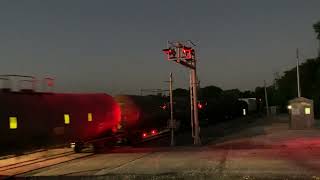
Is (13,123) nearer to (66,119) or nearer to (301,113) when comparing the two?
(66,119)

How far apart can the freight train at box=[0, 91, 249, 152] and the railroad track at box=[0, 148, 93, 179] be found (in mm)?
839

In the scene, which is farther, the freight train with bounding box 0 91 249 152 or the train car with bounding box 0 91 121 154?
the freight train with bounding box 0 91 249 152

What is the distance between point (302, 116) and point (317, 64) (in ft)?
103

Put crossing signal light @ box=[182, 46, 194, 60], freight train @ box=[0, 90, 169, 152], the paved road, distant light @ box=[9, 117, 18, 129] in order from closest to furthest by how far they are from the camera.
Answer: the paved road
distant light @ box=[9, 117, 18, 129]
freight train @ box=[0, 90, 169, 152]
crossing signal light @ box=[182, 46, 194, 60]

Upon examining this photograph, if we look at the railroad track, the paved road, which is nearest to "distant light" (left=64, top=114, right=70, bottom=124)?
the railroad track

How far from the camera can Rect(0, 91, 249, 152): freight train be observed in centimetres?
2178

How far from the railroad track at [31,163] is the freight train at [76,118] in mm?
839

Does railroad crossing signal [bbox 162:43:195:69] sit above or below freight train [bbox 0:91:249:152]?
above

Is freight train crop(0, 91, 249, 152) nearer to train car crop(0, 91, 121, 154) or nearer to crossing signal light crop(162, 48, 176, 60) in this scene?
train car crop(0, 91, 121, 154)

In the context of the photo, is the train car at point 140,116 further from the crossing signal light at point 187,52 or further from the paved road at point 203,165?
the paved road at point 203,165

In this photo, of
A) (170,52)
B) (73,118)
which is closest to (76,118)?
(73,118)

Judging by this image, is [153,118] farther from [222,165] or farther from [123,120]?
[222,165]

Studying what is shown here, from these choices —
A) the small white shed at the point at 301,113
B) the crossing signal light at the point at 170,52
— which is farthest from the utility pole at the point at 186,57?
the small white shed at the point at 301,113

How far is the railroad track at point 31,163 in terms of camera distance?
70.5 feet
